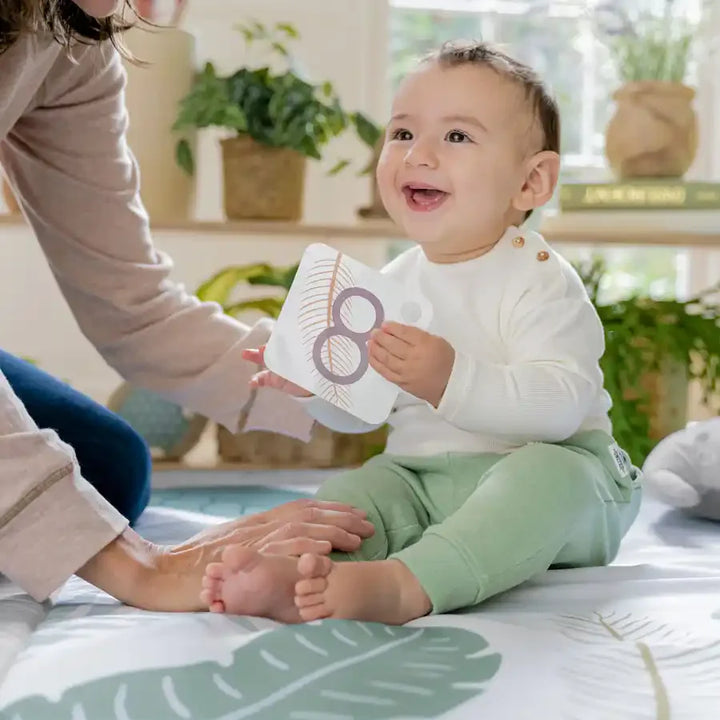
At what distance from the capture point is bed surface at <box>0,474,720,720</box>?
70 cm

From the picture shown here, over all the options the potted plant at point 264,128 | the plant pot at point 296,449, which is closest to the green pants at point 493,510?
the plant pot at point 296,449

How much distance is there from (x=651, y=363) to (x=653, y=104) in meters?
0.70

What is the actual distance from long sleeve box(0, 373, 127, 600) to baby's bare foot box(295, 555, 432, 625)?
18 centimetres

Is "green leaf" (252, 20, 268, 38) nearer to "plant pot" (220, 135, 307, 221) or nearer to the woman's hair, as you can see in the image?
"plant pot" (220, 135, 307, 221)

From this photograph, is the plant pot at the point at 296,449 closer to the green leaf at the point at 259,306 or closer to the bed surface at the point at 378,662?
the green leaf at the point at 259,306

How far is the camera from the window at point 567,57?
8.98ft

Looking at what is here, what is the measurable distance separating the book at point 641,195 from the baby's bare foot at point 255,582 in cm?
158

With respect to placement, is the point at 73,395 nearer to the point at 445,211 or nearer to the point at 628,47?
the point at 445,211

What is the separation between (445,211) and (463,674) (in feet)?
1.57

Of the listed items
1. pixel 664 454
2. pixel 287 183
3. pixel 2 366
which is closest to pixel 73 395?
pixel 2 366

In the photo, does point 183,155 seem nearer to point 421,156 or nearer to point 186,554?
point 421,156

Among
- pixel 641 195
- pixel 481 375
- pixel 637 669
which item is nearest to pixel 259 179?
pixel 641 195

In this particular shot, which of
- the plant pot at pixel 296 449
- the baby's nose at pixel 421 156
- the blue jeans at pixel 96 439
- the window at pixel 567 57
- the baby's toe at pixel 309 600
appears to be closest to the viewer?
the baby's toe at pixel 309 600

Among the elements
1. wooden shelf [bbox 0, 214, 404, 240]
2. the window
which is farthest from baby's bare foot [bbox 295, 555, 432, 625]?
the window
